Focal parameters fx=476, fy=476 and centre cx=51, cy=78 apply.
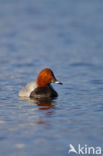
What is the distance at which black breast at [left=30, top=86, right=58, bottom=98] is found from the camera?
11906 mm

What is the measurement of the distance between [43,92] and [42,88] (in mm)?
193

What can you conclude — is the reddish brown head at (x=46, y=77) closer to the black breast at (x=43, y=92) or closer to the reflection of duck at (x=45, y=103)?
the black breast at (x=43, y=92)

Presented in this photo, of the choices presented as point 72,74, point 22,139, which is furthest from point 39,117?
point 72,74

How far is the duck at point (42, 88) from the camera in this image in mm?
11969

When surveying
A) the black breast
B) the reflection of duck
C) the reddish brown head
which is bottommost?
the reflection of duck

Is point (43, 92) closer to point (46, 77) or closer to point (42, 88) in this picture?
point (42, 88)

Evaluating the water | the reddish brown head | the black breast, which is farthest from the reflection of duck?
the reddish brown head

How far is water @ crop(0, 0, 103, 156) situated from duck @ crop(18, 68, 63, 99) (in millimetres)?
291

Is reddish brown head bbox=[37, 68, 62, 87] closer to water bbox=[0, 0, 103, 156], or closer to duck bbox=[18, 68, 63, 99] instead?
duck bbox=[18, 68, 63, 99]

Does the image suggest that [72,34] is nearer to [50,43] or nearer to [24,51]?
[50,43]

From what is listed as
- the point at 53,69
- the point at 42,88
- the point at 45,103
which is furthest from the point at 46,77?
the point at 53,69

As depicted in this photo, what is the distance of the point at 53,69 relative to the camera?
1553 cm

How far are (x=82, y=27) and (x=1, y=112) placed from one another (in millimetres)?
13386

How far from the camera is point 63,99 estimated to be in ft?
37.9
